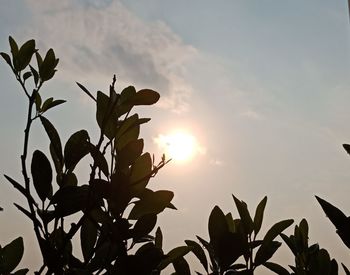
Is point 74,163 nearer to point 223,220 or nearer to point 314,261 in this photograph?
point 223,220

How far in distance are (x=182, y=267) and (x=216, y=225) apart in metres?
0.36

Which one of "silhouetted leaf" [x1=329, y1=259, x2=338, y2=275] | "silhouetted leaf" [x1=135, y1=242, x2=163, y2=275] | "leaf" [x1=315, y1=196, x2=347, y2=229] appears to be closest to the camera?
"leaf" [x1=315, y1=196, x2=347, y2=229]

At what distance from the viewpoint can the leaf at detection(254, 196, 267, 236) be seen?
1900mm

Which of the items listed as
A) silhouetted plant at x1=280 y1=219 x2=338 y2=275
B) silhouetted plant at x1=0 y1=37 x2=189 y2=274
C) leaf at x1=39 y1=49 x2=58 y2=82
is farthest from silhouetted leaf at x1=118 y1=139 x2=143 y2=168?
silhouetted plant at x1=280 y1=219 x2=338 y2=275

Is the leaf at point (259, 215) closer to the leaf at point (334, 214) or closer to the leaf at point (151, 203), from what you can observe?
the leaf at point (151, 203)

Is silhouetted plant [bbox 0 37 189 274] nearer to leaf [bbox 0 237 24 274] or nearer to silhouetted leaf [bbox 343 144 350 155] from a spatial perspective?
leaf [bbox 0 237 24 274]

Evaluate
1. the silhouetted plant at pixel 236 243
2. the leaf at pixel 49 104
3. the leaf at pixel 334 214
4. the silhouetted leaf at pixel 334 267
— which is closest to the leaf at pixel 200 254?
the silhouetted plant at pixel 236 243

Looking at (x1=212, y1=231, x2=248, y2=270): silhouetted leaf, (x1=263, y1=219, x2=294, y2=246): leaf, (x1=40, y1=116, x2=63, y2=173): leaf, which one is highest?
(x1=40, y1=116, x2=63, y2=173): leaf

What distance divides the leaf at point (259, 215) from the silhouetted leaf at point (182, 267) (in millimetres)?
290

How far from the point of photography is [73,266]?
1739mm

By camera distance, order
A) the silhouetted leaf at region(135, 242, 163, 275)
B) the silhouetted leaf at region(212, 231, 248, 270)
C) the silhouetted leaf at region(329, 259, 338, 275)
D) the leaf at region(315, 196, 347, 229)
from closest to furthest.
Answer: the leaf at region(315, 196, 347, 229) → the silhouetted leaf at region(135, 242, 163, 275) → the silhouetted leaf at region(212, 231, 248, 270) → the silhouetted leaf at region(329, 259, 338, 275)

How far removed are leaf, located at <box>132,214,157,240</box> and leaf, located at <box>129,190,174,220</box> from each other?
1.1 inches

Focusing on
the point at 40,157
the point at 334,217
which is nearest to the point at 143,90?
the point at 40,157

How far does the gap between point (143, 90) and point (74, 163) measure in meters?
0.35
